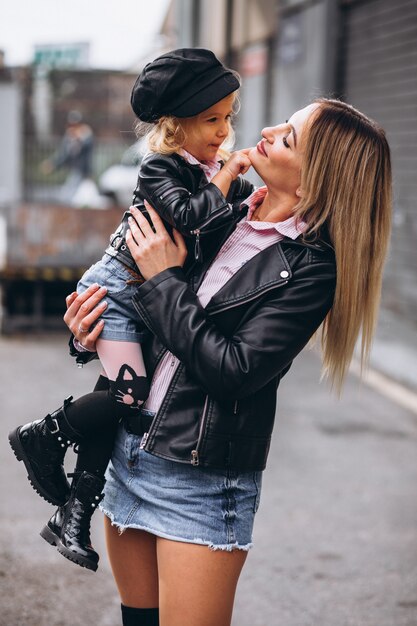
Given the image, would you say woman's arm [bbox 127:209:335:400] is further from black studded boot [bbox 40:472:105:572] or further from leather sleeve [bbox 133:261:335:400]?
black studded boot [bbox 40:472:105:572]

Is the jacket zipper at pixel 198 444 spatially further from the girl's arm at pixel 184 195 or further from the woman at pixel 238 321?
the girl's arm at pixel 184 195

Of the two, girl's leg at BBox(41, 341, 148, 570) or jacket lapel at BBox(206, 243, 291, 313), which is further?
girl's leg at BBox(41, 341, 148, 570)

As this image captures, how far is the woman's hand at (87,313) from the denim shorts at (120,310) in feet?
0.08

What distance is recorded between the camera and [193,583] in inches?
94.4

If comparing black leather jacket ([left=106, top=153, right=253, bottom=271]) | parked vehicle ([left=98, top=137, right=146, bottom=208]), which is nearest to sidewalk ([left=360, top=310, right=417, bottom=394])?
black leather jacket ([left=106, top=153, right=253, bottom=271])

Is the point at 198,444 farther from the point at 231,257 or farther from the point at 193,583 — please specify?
the point at 231,257

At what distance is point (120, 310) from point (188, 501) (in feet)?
1.76

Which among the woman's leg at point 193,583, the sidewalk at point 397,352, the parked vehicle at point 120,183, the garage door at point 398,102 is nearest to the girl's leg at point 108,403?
the woman's leg at point 193,583

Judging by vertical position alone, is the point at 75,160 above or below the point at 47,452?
below

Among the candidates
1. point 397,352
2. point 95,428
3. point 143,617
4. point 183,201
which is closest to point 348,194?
point 183,201

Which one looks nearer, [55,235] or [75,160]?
[55,235]

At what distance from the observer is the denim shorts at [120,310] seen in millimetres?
2570

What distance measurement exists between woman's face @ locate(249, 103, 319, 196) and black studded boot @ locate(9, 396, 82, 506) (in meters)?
0.87

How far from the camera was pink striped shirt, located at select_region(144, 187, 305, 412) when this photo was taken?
8.07 ft
